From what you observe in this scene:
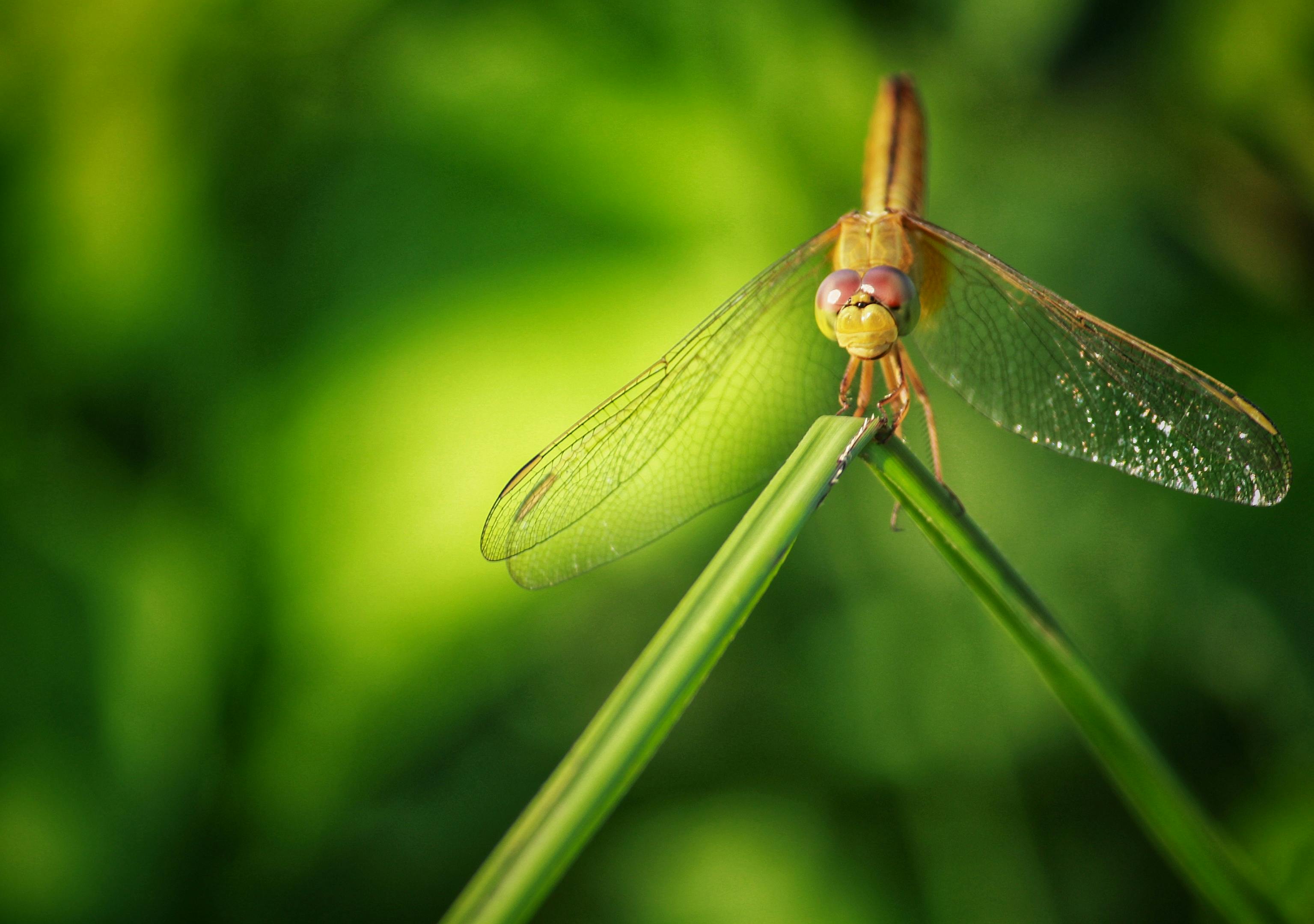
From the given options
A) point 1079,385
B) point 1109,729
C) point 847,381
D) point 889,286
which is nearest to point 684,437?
point 847,381

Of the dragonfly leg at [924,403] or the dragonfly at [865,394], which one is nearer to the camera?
the dragonfly at [865,394]

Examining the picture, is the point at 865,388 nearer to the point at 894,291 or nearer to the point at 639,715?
the point at 894,291

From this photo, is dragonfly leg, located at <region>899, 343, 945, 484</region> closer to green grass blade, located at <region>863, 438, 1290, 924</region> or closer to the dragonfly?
the dragonfly

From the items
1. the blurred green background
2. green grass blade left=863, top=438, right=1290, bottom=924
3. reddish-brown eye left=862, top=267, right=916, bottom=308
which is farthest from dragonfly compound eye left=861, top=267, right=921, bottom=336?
the blurred green background

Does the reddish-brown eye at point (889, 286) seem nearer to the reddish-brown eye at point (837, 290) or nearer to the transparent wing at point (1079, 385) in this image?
the reddish-brown eye at point (837, 290)

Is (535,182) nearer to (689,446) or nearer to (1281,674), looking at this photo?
(689,446)

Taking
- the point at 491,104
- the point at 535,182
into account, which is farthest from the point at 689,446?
the point at 491,104

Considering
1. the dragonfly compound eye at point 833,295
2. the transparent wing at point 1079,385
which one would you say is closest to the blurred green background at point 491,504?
the transparent wing at point 1079,385
